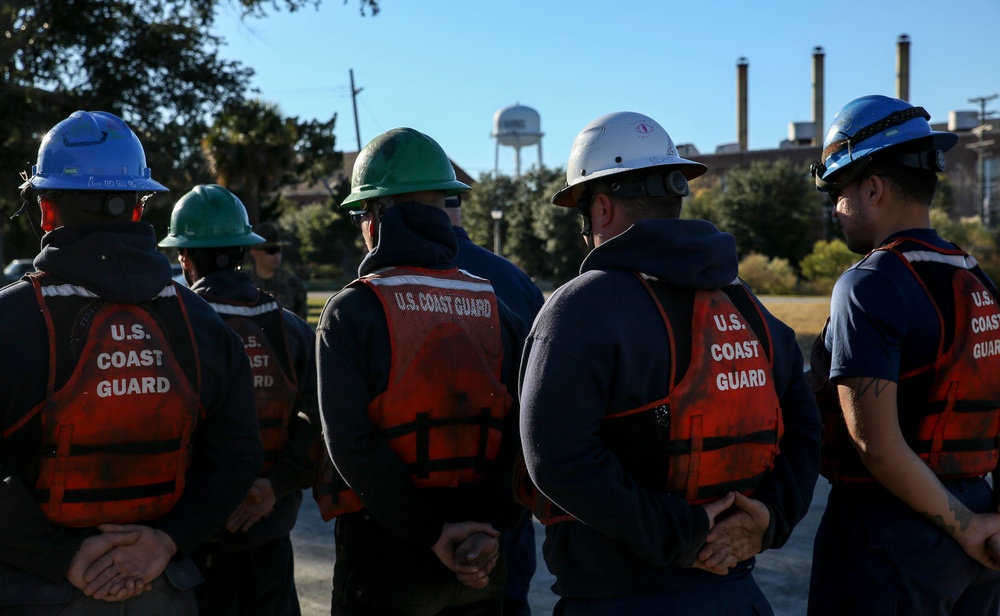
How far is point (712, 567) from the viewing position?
2248mm

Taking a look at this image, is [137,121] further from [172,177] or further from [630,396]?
[630,396]

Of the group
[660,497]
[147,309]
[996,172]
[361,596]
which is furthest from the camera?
[996,172]

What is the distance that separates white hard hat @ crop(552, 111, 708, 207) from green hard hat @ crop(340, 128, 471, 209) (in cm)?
64

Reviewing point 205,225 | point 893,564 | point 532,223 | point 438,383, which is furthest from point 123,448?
point 532,223

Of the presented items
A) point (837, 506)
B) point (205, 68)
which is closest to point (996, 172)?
point (205, 68)

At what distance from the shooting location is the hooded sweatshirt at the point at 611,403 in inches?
84.6

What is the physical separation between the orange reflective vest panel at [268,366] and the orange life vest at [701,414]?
1.63 m

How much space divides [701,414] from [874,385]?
71 centimetres

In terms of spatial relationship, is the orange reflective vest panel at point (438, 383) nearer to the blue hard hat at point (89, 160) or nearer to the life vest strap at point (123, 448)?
the life vest strap at point (123, 448)

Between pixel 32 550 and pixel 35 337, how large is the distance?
0.52 meters

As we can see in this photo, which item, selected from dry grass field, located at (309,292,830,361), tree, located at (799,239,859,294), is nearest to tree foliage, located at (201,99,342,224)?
dry grass field, located at (309,292,830,361)

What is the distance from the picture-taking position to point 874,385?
2.61m

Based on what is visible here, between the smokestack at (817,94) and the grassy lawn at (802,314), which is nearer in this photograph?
the grassy lawn at (802,314)

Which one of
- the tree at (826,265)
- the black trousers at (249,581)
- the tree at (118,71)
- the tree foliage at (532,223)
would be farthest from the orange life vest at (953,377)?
the tree foliage at (532,223)
